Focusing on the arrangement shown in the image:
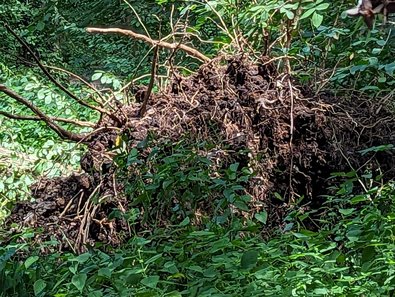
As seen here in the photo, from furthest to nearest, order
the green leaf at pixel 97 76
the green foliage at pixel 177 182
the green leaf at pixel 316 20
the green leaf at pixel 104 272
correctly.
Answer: the green leaf at pixel 97 76
the green leaf at pixel 316 20
the green foliage at pixel 177 182
the green leaf at pixel 104 272

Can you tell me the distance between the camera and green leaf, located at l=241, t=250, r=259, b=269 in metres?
1.82

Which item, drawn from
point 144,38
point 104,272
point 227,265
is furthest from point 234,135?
point 104,272

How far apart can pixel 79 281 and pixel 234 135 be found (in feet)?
4.87

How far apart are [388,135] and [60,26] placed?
16.8 feet

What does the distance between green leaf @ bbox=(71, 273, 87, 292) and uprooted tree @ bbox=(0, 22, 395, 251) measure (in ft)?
3.47

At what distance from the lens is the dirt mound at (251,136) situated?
2.99m

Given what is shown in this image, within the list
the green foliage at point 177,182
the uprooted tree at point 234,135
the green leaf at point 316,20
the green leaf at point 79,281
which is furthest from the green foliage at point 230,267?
the green leaf at point 316,20

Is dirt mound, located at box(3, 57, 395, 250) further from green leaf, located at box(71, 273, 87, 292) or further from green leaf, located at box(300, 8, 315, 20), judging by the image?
green leaf, located at box(71, 273, 87, 292)

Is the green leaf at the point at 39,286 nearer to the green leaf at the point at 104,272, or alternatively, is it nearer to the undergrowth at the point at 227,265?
the undergrowth at the point at 227,265

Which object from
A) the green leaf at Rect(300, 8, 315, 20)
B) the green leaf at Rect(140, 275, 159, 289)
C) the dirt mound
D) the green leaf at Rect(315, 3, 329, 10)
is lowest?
the dirt mound

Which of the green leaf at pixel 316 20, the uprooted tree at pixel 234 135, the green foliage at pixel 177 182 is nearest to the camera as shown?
the green foliage at pixel 177 182

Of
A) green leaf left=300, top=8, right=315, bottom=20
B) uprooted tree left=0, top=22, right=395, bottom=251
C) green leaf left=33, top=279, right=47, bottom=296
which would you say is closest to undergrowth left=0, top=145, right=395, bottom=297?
green leaf left=33, top=279, right=47, bottom=296

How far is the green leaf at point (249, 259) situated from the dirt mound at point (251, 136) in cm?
108

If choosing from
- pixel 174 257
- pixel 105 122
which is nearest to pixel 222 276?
pixel 174 257
